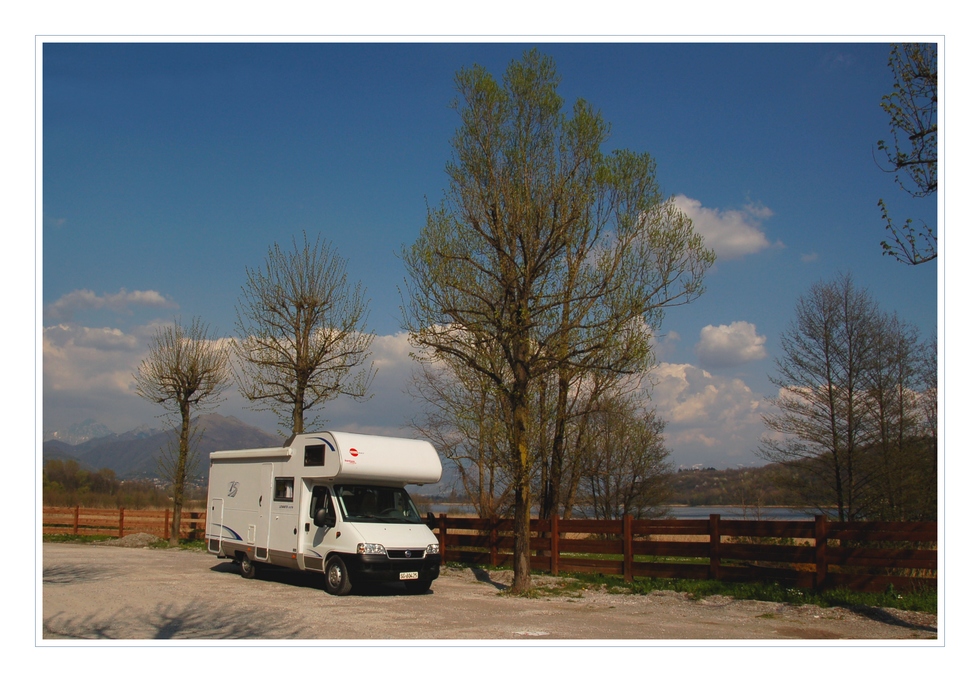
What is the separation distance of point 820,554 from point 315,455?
9.91 metres

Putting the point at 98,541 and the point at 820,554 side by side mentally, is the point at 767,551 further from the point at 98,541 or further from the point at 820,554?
the point at 98,541

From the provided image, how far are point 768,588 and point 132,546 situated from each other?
75.6 feet

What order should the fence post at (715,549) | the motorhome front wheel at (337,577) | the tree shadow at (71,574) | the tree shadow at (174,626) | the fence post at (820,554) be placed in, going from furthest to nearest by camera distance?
1. the tree shadow at (71,574)
2. the fence post at (715,549)
3. the motorhome front wheel at (337,577)
4. the fence post at (820,554)
5. the tree shadow at (174,626)

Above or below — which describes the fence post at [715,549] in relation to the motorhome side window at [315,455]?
below

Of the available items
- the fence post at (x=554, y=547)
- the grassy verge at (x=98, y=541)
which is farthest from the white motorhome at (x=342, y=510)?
the grassy verge at (x=98, y=541)

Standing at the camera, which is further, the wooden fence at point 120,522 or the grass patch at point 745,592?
the wooden fence at point 120,522

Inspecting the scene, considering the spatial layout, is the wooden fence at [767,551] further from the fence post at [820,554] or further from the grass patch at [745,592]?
the grass patch at [745,592]

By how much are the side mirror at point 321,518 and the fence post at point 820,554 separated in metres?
9.27

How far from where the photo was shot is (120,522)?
31.5 metres

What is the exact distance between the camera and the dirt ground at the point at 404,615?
1038cm

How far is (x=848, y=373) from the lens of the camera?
25.9 meters

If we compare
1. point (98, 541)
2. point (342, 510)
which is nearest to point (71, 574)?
point (342, 510)
